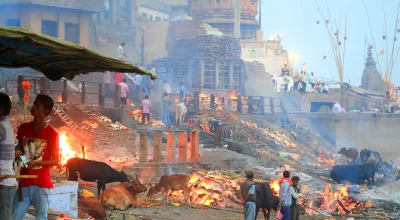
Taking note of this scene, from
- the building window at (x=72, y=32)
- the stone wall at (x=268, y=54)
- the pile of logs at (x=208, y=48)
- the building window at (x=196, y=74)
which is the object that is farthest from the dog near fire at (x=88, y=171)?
the stone wall at (x=268, y=54)

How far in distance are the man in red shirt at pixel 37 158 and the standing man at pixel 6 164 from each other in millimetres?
185

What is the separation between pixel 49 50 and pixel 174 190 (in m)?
9.51

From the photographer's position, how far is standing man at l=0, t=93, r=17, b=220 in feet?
20.3

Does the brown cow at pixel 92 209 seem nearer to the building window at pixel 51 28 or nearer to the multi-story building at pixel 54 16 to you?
the multi-story building at pixel 54 16

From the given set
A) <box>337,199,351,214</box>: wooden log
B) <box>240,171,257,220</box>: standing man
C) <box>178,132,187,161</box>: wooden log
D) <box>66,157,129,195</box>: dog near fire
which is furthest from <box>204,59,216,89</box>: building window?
<box>240,171,257,220</box>: standing man

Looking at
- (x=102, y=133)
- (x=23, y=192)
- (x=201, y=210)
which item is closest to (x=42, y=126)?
(x=23, y=192)

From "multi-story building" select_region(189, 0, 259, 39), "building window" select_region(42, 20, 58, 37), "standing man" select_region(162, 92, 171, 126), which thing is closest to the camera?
"standing man" select_region(162, 92, 171, 126)

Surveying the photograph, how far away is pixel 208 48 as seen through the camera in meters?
41.8

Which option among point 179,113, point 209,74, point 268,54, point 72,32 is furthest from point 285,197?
point 268,54

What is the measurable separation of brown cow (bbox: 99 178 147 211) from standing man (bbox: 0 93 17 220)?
6.64m

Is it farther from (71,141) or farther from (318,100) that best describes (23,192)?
(318,100)

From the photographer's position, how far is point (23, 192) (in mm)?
6457

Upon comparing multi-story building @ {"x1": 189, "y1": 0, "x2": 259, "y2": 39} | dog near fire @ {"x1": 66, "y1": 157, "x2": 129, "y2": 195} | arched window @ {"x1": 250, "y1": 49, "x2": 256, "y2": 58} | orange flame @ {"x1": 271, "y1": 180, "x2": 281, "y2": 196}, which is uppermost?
multi-story building @ {"x1": 189, "y1": 0, "x2": 259, "y2": 39}

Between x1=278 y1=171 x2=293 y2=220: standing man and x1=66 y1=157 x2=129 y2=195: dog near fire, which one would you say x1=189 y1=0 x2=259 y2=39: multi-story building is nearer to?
x1=66 y1=157 x2=129 y2=195: dog near fire
